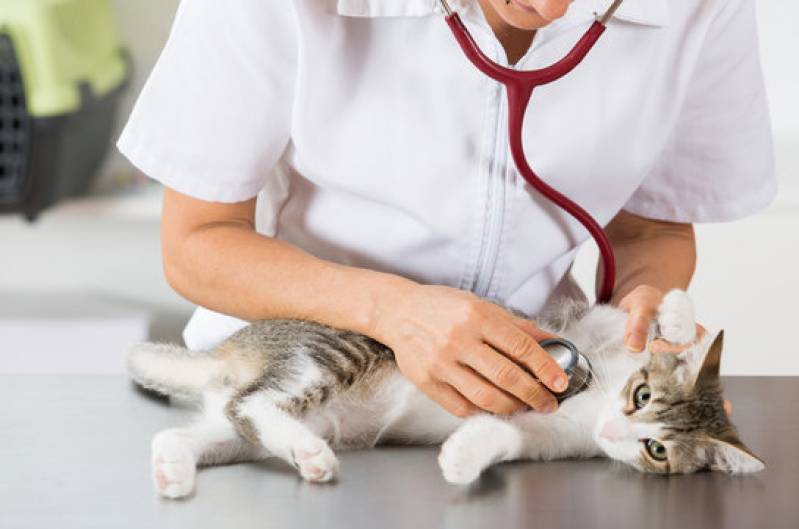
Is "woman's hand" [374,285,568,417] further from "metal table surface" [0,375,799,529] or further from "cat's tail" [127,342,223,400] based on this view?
"cat's tail" [127,342,223,400]

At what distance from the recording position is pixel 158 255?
2.61 m

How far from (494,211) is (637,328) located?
210 mm

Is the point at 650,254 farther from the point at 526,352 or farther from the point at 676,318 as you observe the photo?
the point at 526,352

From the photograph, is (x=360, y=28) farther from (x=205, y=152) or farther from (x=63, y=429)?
(x=63, y=429)

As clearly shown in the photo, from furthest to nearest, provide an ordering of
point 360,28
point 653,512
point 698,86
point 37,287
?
point 37,287
point 698,86
point 360,28
point 653,512

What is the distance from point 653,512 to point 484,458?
0.51ft

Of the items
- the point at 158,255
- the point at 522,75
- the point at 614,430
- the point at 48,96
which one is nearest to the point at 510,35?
the point at 522,75

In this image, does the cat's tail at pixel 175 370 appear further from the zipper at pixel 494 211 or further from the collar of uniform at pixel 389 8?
the collar of uniform at pixel 389 8

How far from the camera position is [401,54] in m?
1.01

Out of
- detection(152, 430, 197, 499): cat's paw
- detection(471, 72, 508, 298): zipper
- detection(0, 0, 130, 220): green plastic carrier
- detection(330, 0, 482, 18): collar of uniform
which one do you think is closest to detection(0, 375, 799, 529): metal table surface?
detection(152, 430, 197, 499): cat's paw

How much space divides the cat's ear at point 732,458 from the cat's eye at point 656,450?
4 cm

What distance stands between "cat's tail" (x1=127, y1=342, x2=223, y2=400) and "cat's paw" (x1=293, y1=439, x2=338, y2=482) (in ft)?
0.94

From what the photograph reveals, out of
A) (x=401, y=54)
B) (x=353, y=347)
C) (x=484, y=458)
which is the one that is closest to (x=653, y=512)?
(x=484, y=458)

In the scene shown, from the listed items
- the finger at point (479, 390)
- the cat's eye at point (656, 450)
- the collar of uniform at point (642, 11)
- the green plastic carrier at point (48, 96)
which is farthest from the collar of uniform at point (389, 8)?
the green plastic carrier at point (48, 96)
